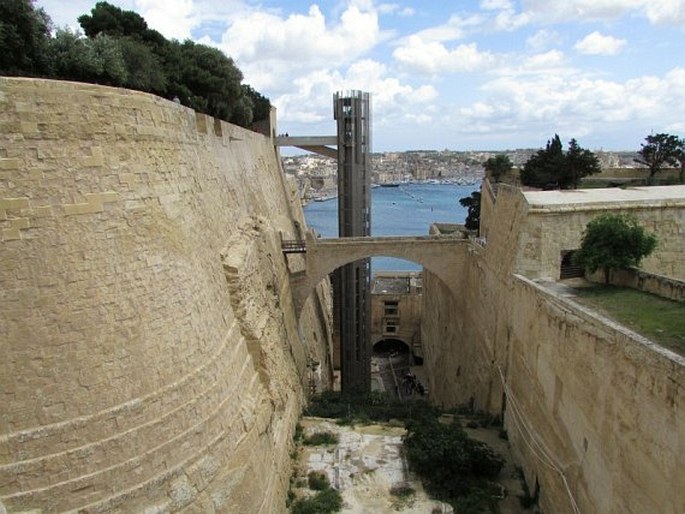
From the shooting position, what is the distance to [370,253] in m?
16.4

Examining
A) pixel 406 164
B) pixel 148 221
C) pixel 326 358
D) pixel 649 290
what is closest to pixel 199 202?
pixel 148 221

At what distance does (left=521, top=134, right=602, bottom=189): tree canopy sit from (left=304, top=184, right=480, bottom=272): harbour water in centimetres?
2632

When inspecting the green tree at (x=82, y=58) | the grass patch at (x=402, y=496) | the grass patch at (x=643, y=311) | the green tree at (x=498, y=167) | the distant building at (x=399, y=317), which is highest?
the green tree at (x=82, y=58)

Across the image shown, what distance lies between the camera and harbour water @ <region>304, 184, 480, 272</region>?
219ft

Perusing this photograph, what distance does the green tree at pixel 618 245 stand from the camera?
1112cm

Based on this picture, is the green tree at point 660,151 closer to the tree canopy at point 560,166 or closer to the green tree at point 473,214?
the tree canopy at point 560,166

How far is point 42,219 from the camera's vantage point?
6.71 m

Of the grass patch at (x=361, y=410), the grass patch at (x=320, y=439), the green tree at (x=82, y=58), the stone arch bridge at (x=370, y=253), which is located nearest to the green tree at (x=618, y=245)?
the stone arch bridge at (x=370, y=253)

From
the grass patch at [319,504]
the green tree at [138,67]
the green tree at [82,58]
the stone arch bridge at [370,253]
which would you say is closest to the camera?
the grass patch at [319,504]

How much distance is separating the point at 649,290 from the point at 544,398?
3085 mm

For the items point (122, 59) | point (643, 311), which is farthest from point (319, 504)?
point (122, 59)

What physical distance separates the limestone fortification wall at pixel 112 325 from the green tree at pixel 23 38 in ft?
17.3

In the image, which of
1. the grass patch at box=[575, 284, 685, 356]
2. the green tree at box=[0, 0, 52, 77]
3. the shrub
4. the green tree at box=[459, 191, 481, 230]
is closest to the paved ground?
the shrub

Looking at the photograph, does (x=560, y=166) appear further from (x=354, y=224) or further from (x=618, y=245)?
(x=618, y=245)
